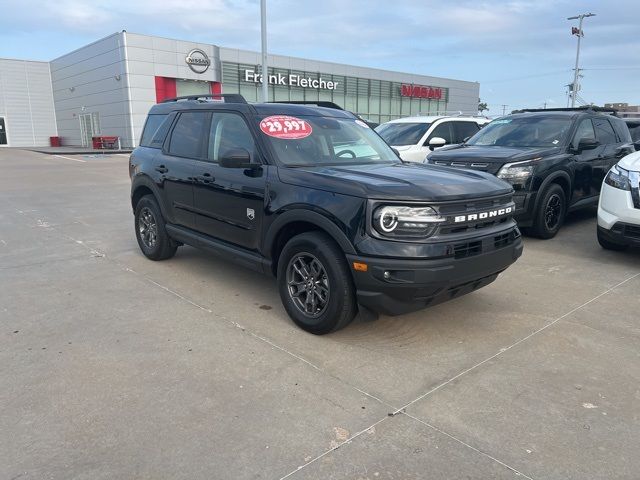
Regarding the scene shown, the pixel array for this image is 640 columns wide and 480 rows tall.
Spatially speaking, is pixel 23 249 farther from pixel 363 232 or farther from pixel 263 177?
pixel 363 232

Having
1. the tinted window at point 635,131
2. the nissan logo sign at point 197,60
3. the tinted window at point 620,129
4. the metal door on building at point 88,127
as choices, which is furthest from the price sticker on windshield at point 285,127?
the metal door on building at point 88,127

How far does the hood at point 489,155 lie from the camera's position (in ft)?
22.6

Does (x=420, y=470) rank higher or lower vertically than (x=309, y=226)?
lower

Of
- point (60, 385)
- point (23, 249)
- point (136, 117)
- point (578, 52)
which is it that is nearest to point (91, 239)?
point (23, 249)

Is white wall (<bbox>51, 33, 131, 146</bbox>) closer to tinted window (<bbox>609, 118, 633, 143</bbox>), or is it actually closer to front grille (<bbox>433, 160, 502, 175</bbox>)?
front grille (<bbox>433, 160, 502, 175</bbox>)

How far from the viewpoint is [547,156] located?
7105 mm

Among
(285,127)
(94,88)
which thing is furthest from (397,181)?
(94,88)

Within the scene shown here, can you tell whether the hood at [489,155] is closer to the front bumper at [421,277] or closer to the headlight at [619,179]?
the headlight at [619,179]

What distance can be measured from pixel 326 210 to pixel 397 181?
58cm

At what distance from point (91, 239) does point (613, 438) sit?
22.9ft

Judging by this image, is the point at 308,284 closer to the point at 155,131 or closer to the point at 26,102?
the point at 155,131

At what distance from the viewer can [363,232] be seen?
3.53 m

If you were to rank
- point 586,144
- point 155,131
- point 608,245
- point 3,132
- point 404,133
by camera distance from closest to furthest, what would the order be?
point 155,131 < point 608,245 < point 586,144 < point 404,133 < point 3,132

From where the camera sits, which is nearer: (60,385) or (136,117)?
(60,385)
